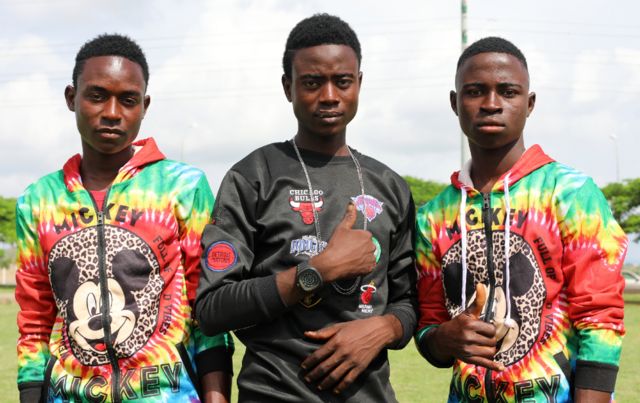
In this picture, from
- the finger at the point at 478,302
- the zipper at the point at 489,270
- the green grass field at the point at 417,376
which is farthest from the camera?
the green grass field at the point at 417,376

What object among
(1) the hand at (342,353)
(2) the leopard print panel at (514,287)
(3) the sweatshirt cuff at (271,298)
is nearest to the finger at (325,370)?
(1) the hand at (342,353)

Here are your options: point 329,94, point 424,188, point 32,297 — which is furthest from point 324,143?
point 424,188

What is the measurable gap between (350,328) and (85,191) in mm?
1362

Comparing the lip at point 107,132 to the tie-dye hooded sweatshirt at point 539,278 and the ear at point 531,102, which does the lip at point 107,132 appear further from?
the ear at point 531,102

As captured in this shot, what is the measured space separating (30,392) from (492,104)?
2.39 metres

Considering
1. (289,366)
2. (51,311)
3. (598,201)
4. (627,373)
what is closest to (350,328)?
(289,366)

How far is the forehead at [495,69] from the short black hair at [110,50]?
153 cm

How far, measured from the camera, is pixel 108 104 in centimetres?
369

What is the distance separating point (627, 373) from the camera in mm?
11664

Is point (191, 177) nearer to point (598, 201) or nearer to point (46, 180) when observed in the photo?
point (46, 180)

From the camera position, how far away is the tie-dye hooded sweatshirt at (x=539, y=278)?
328 centimetres

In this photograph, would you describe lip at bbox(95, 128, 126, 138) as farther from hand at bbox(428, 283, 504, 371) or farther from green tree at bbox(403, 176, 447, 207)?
green tree at bbox(403, 176, 447, 207)

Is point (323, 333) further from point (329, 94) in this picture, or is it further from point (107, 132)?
point (107, 132)

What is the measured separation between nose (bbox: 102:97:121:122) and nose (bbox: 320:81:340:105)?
0.94 metres
